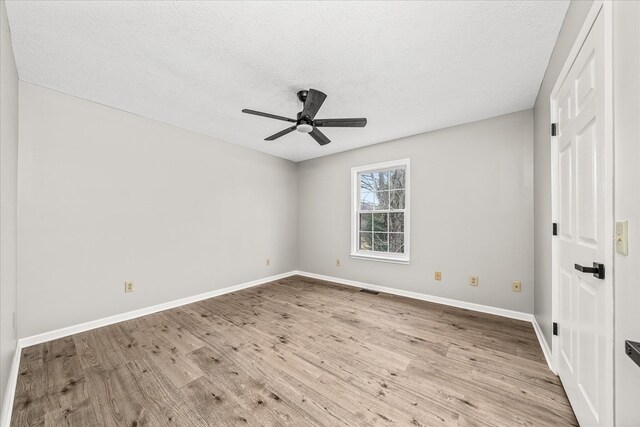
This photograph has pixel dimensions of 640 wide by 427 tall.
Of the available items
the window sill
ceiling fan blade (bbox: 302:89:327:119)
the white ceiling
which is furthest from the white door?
the window sill

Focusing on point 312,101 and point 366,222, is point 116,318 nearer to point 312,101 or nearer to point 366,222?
point 312,101

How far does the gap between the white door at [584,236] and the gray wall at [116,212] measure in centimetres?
388

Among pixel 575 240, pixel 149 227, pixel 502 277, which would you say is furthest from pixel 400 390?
pixel 149 227

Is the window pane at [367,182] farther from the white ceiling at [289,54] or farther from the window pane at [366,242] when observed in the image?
the white ceiling at [289,54]

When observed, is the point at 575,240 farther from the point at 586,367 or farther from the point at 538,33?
the point at 538,33

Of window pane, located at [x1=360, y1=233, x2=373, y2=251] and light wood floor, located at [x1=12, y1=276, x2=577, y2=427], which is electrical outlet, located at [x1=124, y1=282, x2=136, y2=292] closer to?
light wood floor, located at [x1=12, y1=276, x2=577, y2=427]

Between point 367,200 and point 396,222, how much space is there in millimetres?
663

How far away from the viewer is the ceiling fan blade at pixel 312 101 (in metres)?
2.04

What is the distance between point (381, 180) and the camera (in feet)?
13.7

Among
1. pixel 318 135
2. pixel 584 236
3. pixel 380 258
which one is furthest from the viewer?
pixel 380 258

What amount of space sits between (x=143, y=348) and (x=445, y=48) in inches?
142

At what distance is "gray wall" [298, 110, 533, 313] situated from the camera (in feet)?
9.34

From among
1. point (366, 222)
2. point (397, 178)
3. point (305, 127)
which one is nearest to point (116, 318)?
point (305, 127)

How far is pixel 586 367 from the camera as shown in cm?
126
